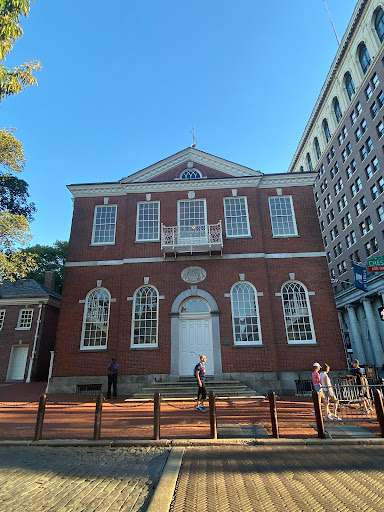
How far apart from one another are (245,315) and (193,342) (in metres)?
2.96

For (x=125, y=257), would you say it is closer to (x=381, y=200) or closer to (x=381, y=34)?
(x=381, y=200)

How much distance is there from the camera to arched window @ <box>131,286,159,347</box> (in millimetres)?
15016

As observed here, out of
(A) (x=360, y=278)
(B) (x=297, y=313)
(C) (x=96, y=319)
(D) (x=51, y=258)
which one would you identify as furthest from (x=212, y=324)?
(D) (x=51, y=258)

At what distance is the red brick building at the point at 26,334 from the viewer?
22625 mm

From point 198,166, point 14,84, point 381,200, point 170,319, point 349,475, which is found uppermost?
point 381,200

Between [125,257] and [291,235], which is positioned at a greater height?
[291,235]

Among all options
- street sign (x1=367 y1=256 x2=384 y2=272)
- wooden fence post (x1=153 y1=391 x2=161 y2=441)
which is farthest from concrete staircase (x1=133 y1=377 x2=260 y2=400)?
street sign (x1=367 y1=256 x2=384 y2=272)

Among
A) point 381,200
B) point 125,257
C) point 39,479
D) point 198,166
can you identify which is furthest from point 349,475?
point 381,200

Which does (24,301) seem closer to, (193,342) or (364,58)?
(193,342)

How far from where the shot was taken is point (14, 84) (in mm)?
8984

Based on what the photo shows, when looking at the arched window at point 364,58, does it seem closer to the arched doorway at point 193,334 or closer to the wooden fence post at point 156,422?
the arched doorway at point 193,334

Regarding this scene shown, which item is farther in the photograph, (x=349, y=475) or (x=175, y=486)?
(x=349, y=475)

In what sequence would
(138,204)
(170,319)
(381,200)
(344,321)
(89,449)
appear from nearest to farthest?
(89,449), (170,319), (138,204), (381,200), (344,321)

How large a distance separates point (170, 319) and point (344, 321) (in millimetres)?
37177
